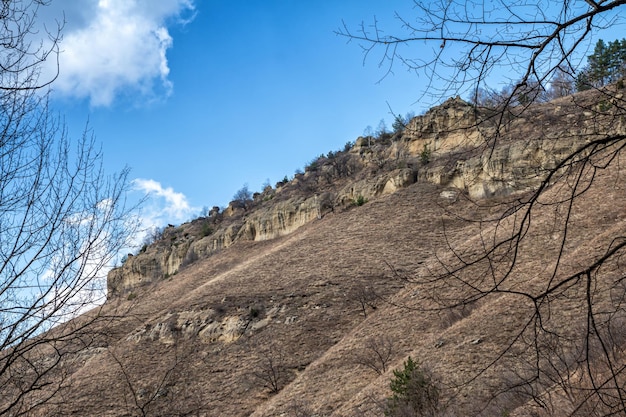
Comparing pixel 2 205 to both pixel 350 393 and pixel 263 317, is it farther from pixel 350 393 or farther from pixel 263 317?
pixel 263 317

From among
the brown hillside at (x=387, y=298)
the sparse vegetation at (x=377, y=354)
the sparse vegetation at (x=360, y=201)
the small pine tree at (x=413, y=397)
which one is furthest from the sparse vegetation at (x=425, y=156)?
the small pine tree at (x=413, y=397)

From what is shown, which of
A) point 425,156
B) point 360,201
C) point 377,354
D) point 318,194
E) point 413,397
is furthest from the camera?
point 318,194

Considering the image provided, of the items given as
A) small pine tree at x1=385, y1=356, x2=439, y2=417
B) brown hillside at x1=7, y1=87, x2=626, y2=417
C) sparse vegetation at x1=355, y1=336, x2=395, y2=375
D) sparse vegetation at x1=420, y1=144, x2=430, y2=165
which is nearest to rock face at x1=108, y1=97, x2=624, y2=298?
sparse vegetation at x1=420, y1=144, x2=430, y2=165

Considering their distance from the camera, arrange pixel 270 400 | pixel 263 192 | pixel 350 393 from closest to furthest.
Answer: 1. pixel 350 393
2. pixel 270 400
3. pixel 263 192

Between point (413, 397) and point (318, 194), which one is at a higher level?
point (318, 194)

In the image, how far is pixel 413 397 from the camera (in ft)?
40.4

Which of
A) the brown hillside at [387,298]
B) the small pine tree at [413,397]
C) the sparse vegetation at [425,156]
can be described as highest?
the sparse vegetation at [425,156]

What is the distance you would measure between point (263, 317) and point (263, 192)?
42193 millimetres

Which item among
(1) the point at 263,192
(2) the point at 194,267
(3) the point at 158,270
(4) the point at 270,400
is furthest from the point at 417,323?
(1) the point at 263,192

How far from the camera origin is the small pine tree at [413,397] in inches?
473

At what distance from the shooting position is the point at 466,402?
458 inches

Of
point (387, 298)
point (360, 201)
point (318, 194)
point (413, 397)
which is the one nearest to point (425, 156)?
point (360, 201)

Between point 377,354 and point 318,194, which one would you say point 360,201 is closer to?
point 318,194

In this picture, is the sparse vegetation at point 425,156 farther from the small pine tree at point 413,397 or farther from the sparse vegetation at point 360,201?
the small pine tree at point 413,397
